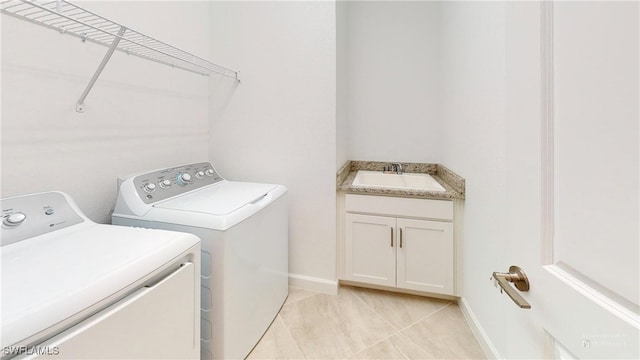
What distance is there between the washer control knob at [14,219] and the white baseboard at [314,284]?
156cm

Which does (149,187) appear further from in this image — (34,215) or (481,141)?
(481,141)

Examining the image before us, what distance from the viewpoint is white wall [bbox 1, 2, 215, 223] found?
1.11 m

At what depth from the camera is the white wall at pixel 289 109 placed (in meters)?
1.95

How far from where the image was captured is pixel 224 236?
117 centimetres

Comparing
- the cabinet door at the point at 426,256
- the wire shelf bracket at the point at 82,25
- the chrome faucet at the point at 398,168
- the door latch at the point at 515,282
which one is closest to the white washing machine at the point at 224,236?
the wire shelf bracket at the point at 82,25

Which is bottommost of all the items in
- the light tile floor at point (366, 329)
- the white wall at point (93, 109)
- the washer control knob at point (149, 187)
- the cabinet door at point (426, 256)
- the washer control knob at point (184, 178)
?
the light tile floor at point (366, 329)

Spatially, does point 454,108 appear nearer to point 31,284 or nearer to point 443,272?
point 443,272

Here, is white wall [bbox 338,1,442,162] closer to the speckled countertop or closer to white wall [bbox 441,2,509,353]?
the speckled countertop

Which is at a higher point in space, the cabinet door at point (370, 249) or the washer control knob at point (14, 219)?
the washer control knob at point (14, 219)

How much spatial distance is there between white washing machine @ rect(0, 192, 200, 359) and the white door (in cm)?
103

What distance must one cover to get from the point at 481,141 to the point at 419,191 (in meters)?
0.53

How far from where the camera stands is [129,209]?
1303 millimetres

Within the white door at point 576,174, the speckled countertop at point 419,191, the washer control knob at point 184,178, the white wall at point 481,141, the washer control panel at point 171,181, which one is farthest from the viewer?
the speckled countertop at point 419,191

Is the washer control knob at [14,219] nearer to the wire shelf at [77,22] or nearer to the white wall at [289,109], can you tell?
the wire shelf at [77,22]
